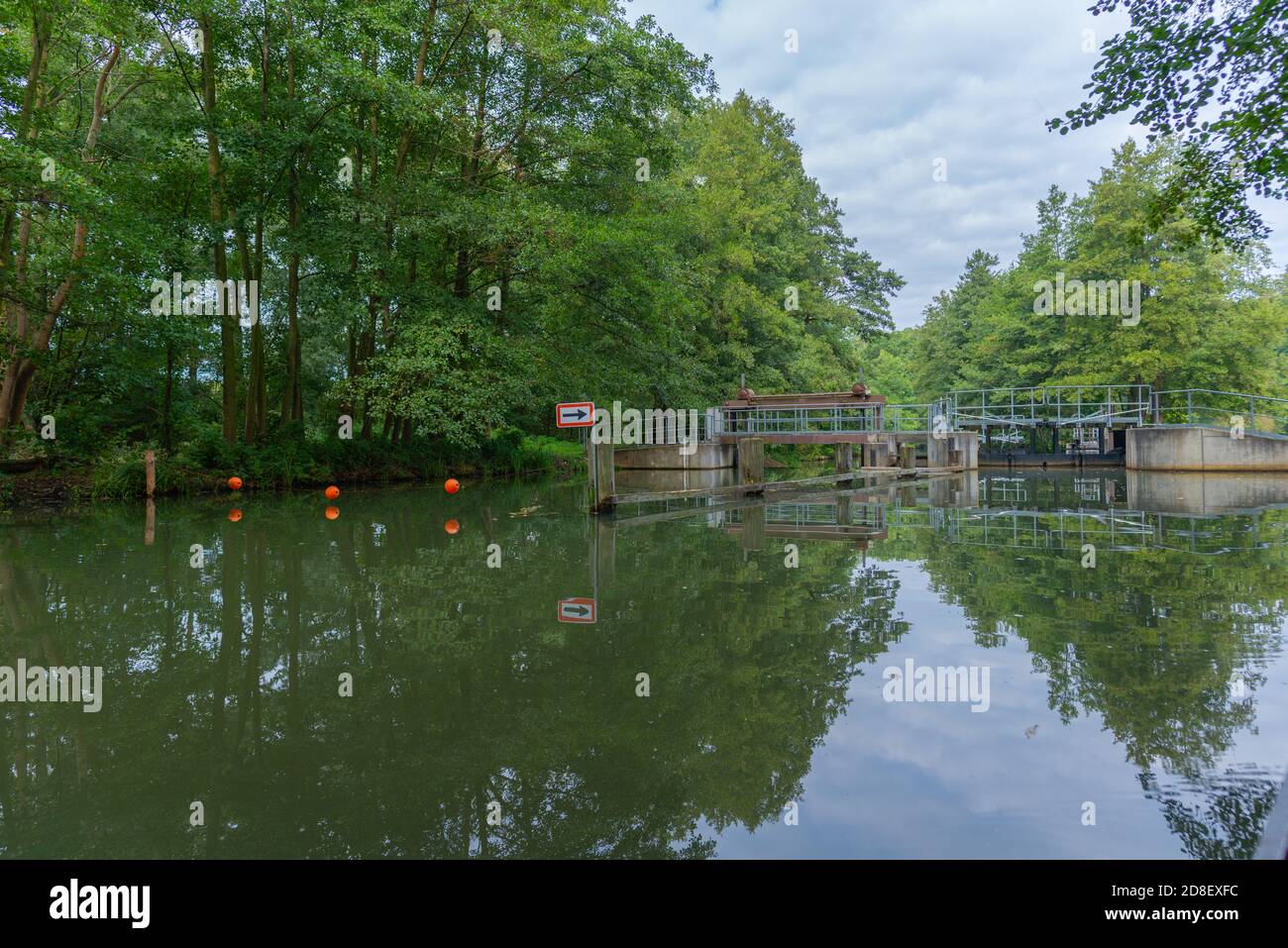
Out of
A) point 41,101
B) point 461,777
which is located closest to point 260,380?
point 41,101

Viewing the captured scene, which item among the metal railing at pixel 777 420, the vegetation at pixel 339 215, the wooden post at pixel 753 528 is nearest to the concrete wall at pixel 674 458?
the metal railing at pixel 777 420

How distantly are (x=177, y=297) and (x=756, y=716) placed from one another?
17242 millimetres

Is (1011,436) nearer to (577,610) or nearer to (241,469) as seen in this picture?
(241,469)

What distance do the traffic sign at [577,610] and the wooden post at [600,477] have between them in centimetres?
595

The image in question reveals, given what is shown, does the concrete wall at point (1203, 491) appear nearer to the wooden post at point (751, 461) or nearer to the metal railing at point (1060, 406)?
the metal railing at point (1060, 406)

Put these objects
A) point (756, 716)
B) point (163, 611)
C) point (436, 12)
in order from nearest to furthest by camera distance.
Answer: point (756, 716), point (163, 611), point (436, 12)

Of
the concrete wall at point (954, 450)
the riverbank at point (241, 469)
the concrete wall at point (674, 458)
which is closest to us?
the riverbank at point (241, 469)

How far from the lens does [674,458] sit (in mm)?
25469

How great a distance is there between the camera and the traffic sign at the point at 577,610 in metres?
5.24

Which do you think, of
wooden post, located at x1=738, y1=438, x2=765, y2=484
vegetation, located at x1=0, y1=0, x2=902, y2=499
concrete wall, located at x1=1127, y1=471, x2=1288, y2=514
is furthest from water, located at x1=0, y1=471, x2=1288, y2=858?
vegetation, located at x1=0, y1=0, x2=902, y2=499
